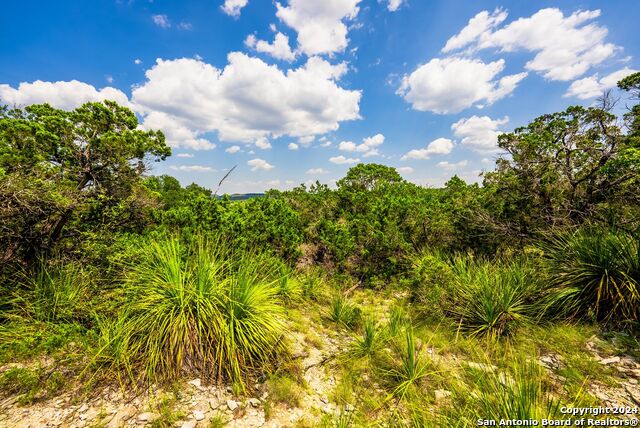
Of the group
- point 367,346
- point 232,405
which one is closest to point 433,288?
point 367,346

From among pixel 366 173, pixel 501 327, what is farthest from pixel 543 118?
pixel 501 327

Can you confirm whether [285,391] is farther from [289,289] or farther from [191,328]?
[289,289]

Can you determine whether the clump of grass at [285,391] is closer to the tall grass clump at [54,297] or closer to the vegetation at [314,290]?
the vegetation at [314,290]

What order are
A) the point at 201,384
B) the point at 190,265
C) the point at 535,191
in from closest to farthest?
the point at 201,384, the point at 190,265, the point at 535,191

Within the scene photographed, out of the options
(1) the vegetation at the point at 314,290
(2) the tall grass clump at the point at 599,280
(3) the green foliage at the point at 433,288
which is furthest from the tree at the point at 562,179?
(3) the green foliage at the point at 433,288

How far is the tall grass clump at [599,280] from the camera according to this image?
12.7 ft

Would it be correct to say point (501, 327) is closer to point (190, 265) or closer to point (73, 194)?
point (190, 265)

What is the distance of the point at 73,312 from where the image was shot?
3.68 metres

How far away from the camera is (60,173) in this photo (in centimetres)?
516

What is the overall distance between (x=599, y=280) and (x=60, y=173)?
399 inches

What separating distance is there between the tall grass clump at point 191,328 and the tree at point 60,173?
2.21m

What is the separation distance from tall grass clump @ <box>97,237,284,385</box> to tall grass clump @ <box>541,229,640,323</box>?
187 inches

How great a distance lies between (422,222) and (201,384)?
728 centimetres

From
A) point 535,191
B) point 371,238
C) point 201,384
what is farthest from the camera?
point 371,238
